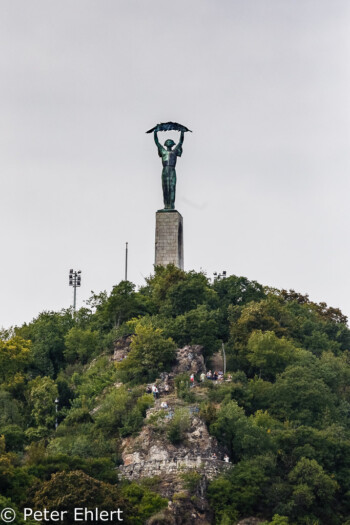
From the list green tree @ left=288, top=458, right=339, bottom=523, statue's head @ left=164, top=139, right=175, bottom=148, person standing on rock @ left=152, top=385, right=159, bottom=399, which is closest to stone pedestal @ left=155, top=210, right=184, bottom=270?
statue's head @ left=164, top=139, right=175, bottom=148

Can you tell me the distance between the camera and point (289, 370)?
6619 cm

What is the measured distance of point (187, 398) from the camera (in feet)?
206

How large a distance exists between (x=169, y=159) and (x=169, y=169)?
717 mm

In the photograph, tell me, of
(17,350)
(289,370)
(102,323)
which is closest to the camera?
(289,370)

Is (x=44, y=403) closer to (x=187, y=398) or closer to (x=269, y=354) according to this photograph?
(x=187, y=398)

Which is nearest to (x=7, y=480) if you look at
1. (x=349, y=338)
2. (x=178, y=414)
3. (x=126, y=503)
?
(x=126, y=503)

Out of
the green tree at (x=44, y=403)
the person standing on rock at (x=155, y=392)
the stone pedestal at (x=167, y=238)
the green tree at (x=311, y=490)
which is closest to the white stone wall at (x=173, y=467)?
the green tree at (x=311, y=490)

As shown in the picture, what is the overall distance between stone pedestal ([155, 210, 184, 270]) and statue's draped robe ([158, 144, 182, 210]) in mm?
1028

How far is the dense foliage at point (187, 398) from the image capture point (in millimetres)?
54000

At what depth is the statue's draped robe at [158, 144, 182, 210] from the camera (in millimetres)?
83938

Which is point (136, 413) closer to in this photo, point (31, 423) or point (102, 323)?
point (31, 423)

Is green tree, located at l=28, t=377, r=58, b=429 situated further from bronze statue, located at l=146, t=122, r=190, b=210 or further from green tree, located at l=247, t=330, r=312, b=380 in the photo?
bronze statue, located at l=146, t=122, r=190, b=210

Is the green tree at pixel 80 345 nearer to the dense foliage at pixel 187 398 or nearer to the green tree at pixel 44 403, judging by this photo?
the dense foliage at pixel 187 398

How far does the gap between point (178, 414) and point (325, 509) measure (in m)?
9.32
